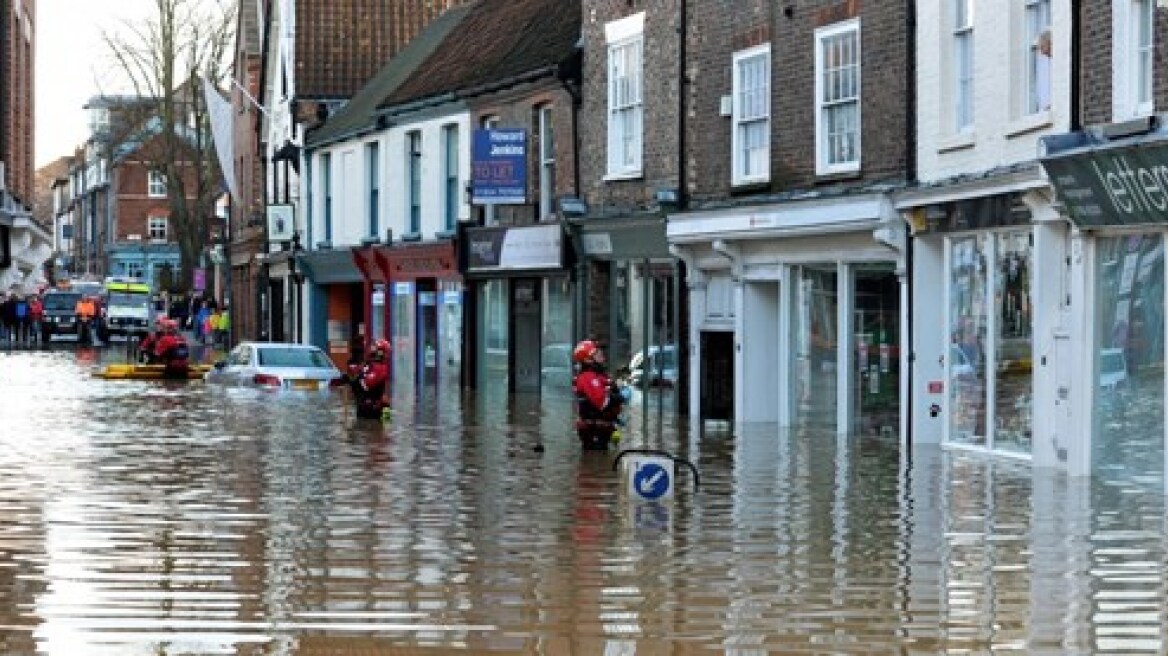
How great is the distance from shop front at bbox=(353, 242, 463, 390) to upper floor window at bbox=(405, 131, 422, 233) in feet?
2.05

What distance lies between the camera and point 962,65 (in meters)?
26.9

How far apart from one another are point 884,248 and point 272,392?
15642 millimetres

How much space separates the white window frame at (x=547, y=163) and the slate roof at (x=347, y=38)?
2024cm

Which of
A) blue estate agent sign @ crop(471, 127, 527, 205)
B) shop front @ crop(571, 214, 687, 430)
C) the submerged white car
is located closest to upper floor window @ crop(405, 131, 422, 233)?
blue estate agent sign @ crop(471, 127, 527, 205)

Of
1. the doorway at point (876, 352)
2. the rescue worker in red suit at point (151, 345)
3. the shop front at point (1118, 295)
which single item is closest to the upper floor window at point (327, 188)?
the rescue worker in red suit at point (151, 345)

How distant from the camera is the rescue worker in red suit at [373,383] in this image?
31703 mm

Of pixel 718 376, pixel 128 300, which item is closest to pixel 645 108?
pixel 718 376

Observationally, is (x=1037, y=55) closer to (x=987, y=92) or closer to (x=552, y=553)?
(x=987, y=92)

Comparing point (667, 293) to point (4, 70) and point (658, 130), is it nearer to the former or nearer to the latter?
point (658, 130)

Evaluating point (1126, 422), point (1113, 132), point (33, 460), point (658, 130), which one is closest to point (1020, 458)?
point (1126, 422)

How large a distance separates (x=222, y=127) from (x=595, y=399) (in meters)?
43.4

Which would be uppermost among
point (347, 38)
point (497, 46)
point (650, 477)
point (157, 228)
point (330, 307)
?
point (347, 38)

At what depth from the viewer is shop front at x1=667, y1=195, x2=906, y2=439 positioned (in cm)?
2934

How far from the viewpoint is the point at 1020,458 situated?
24953 millimetres
